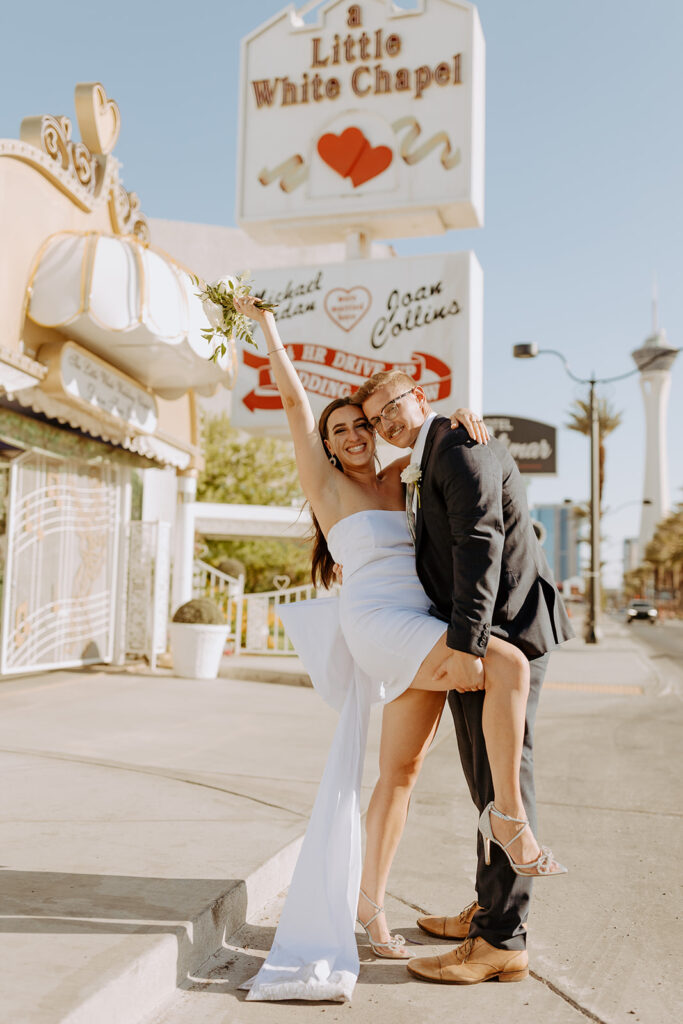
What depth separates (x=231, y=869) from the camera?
3.51 meters

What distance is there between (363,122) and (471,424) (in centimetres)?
1233

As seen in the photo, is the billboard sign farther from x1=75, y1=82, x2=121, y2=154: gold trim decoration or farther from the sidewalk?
the sidewalk

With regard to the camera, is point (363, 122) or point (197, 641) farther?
point (363, 122)

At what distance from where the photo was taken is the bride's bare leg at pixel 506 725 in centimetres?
283

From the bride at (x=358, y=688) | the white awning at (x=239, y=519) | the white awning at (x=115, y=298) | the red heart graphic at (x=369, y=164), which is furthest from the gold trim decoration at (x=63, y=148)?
the white awning at (x=239, y=519)

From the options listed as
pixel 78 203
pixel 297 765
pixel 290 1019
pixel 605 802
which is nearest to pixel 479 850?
pixel 290 1019

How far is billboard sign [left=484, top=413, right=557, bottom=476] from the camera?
25047 millimetres

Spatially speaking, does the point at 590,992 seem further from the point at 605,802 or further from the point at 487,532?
the point at 605,802

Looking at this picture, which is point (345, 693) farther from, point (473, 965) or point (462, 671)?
point (473, 965)

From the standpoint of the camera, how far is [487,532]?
9.14ft

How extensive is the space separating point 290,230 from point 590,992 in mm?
13248

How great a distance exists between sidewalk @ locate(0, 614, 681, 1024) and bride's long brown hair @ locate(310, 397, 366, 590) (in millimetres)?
1186

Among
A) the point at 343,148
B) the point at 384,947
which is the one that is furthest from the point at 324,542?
the point at 343,148

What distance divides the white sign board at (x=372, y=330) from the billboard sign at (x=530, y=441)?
11533 millimetres
